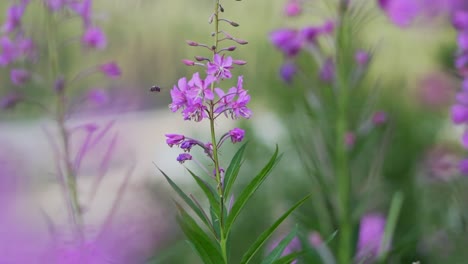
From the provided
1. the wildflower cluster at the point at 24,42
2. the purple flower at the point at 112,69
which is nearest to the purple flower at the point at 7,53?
the wildflower cluster at the point at 24,42

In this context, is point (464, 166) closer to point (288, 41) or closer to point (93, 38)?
point (288, 41)

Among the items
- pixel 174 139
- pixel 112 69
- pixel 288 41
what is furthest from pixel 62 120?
pixel 288 41

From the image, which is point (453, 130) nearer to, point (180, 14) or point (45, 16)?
point (180, 14)

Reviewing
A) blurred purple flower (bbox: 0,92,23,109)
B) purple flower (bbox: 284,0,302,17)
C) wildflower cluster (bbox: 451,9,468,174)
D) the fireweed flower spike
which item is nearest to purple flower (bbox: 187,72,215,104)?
the fireweed flower spike

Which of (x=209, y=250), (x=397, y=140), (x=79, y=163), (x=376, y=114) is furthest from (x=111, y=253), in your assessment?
(x=397, y=140)

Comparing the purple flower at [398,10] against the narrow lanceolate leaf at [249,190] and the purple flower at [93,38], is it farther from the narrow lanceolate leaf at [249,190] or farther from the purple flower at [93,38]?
the narrow lanceolate leaf at [249,190]

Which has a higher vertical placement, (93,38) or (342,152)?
(93,38)

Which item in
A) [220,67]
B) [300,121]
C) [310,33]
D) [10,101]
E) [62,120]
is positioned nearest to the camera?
[220,67]
